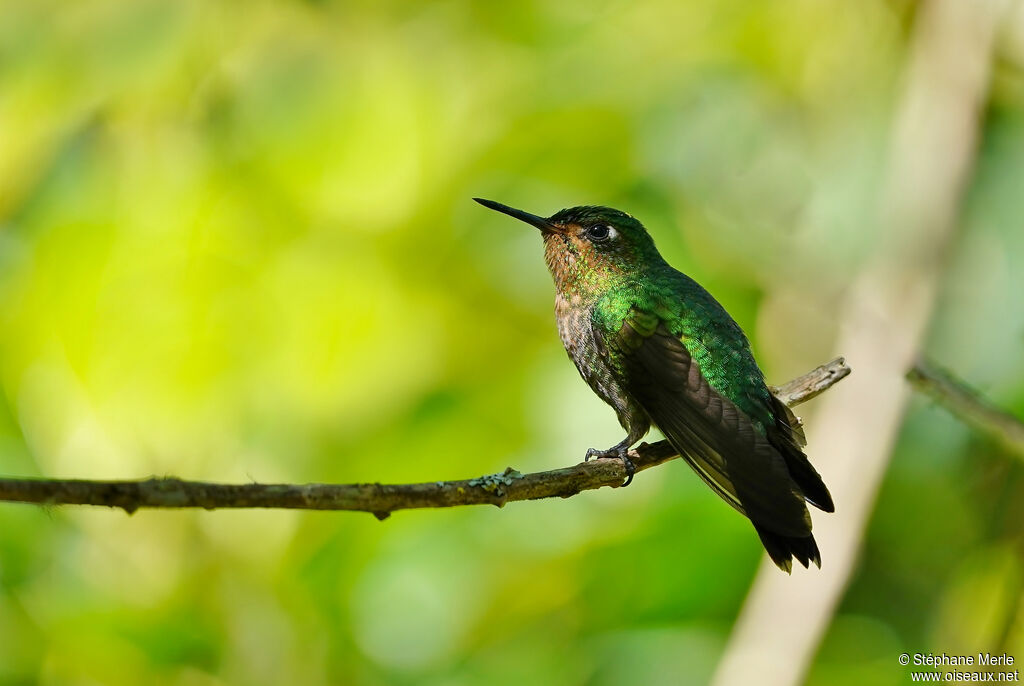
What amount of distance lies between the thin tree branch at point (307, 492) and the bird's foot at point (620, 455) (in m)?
0.34

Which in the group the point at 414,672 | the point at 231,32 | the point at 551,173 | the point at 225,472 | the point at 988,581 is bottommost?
the point at 414,672

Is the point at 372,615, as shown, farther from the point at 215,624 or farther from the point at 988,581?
the point at 988,581

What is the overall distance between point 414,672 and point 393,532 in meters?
0.50

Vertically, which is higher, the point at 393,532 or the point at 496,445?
the point at 496,445

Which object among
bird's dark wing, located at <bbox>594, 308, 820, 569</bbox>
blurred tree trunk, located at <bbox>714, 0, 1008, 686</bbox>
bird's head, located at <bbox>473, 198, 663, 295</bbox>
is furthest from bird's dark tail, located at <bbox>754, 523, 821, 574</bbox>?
bird's head, located at <bbox>473, 198, 663, 295</bbox>

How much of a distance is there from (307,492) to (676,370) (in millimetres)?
1890

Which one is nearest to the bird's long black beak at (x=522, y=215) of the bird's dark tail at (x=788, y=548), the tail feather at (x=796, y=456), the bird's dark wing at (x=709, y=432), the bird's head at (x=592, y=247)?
the bird's head at (x=592, y=247)

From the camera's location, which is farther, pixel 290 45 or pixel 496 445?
pixel 290 45

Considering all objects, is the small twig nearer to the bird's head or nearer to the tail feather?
the tail feather

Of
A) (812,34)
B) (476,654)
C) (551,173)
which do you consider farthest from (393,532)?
(812,34)

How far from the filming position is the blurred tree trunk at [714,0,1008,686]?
348 centimetres

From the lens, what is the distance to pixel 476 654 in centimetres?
357

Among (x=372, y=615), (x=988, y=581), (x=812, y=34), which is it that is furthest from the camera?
(x=812, y=34)

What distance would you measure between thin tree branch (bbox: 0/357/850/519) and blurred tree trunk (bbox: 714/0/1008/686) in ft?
3.67
